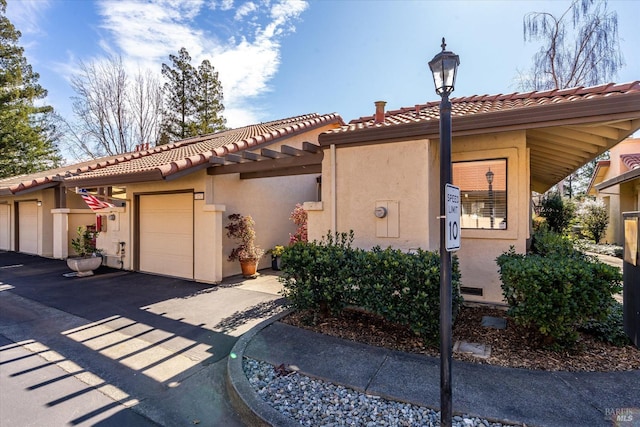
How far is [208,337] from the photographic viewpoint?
5078mm

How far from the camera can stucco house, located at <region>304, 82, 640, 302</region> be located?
17.9ft

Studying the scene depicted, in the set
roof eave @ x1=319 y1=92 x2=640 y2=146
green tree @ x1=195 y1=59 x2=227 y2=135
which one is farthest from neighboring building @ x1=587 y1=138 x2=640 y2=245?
green tree @ x1=195 y1=59 x2=227 y2=135

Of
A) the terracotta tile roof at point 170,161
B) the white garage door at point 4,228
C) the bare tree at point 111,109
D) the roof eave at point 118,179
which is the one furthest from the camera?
the bare tree at point 111,109

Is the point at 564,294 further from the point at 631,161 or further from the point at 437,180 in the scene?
the point at 631,161

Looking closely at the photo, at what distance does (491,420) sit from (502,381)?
2.52 ft

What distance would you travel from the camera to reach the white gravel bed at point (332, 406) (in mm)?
2879

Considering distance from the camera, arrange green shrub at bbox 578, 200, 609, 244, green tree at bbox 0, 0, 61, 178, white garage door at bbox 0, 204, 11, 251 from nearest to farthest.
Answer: green shrub at bbox 578, 200, 609, 244 < white garage door at bbox 0, 204, 11, 251 < green tree at bbox 0, 0, 61, 178

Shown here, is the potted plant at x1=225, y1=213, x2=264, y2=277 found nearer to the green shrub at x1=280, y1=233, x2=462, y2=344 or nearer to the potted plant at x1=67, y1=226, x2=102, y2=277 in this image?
the green shrub at x1=280, y1=233, x2=462, y2=344

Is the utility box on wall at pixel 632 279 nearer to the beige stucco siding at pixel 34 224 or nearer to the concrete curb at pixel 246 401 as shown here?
the concrete curb at pixel 246 401

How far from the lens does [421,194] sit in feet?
18.0

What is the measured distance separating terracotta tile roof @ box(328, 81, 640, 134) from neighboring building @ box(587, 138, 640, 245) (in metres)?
8.23

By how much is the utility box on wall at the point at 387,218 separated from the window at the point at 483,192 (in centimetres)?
152

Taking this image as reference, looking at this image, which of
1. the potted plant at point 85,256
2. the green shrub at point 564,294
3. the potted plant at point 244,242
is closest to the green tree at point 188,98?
the potted plant at point 85,256

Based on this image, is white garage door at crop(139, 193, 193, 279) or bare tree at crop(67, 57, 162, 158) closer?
white garage door at crop(139, 193, 193, 279)
